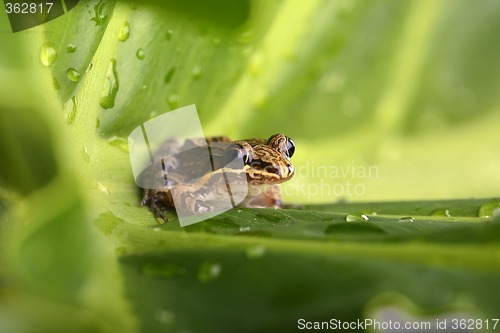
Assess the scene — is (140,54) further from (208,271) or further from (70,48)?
(208,271)

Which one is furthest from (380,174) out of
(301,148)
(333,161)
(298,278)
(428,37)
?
(298,278)

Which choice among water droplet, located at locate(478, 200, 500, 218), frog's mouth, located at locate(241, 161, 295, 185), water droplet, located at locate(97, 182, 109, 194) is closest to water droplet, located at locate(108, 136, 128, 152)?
water droplet, located at locate(97, 182, 109, 194)

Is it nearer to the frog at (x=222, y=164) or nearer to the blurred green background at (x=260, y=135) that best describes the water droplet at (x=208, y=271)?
the blurred green background at (x=260, y=135)

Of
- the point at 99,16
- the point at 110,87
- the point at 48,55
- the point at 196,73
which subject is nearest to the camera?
the point at 48,55

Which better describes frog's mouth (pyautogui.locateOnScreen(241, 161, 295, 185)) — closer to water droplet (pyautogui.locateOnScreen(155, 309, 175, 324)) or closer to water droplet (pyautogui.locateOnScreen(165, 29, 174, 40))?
water droplet (pyautogui.locateOnScreen(165, 29, 174, 40))

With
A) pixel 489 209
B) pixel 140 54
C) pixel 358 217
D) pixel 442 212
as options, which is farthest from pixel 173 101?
pixel 489 209

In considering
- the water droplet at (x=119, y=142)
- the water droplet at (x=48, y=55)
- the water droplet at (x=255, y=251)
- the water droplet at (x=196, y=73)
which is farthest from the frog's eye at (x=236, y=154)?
the water droplet at (x=255, y=251)
